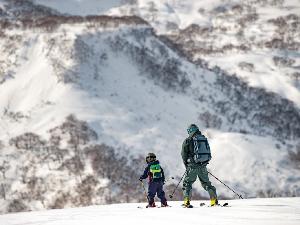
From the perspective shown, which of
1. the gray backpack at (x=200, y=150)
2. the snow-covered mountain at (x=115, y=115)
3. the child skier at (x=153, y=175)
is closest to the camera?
the gray backpack at (x=200, y=150)

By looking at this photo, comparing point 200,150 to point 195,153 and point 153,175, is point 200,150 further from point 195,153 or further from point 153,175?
point 153,175

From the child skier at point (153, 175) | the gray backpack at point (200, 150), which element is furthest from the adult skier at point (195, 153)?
the child skier at point (153, 175)

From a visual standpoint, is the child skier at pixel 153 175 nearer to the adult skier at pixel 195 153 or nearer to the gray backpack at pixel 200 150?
the adult skier at pixel 195 153

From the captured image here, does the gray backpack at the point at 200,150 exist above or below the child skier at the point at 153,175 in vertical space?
above

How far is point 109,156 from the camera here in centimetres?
7362

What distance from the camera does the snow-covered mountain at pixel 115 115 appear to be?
2820 inches

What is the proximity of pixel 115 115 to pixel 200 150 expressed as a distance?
69665 mm

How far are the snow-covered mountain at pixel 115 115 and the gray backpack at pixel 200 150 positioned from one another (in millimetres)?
52834

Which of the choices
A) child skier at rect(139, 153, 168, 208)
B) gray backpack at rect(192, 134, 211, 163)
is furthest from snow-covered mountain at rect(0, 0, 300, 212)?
gray backpack at rect(192, 134, 211, 163)

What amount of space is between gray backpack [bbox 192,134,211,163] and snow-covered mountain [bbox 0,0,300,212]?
52.8 m

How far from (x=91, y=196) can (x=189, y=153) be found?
5441 cm

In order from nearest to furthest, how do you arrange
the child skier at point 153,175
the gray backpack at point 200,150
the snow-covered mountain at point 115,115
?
the gray backpack at point 200,150, the child skier at point 153,175, the snow-covered mountain at point 115,115

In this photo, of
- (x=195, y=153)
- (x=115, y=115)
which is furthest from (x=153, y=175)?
(x=115, y=115)

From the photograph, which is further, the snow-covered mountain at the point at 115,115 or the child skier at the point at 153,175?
the snow-covered mountain at the point at 115,115
